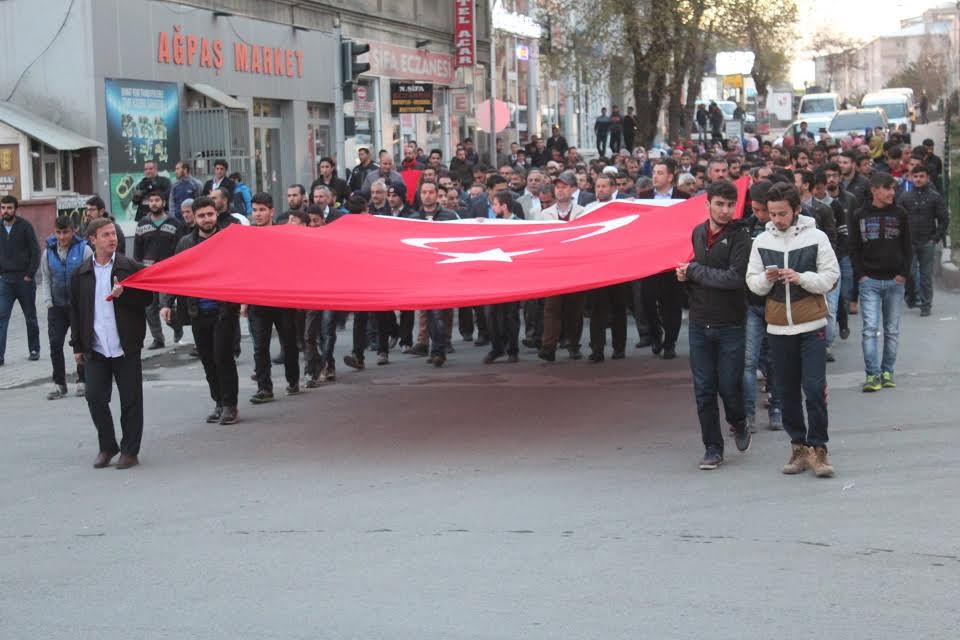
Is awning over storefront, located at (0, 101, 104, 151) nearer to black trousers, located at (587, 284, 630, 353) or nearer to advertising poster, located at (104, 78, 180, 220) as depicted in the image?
advertising poster, located at (104, 78, 180, 220)

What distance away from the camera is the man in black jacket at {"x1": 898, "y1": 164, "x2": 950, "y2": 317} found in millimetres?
16141

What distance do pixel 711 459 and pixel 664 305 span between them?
5.35m

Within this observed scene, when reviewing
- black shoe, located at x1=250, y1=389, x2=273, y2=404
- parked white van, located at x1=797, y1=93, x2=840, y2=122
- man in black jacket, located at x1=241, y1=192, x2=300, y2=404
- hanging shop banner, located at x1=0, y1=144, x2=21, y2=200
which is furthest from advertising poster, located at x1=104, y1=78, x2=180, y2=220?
parked white van, located at x1=797, y1=93, x2=840, y2=122

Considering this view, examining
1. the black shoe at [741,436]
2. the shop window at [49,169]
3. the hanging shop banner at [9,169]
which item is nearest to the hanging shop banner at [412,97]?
the shop window at [49,169]

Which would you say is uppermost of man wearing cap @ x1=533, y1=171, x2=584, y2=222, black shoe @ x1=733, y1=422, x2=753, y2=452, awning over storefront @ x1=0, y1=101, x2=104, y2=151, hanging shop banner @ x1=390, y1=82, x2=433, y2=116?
hanging shop banner @ x1=390, y1=82, x2=433, y2=116

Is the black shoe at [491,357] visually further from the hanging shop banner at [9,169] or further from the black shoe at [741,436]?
the hanging shop banner at [9,169]

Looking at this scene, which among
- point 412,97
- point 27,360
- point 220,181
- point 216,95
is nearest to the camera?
point 27,360

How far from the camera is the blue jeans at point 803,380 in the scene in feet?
29.5

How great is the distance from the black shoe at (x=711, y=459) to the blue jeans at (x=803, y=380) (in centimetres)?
53

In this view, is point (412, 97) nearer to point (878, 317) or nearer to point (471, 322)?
point (471, 322)

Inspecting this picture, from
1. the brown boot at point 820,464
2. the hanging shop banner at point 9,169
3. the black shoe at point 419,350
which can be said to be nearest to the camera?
the brown boot at point 820,464

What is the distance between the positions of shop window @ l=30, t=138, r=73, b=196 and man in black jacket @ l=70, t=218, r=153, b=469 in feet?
39.6

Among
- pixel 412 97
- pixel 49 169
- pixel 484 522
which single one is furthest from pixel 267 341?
pixel 412 97

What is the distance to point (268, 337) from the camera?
42.2 feet
